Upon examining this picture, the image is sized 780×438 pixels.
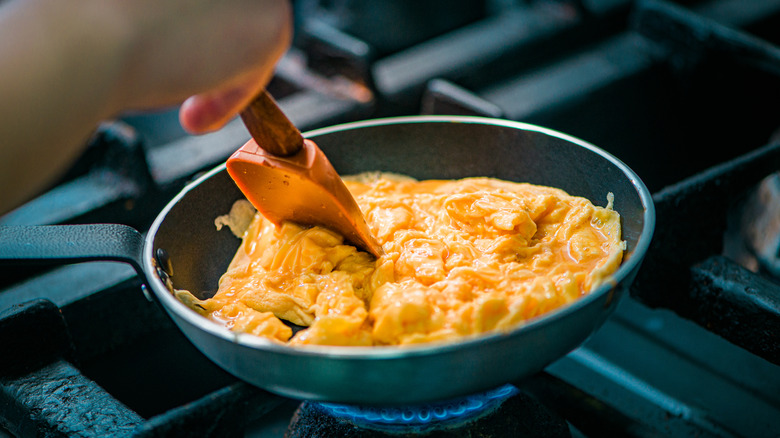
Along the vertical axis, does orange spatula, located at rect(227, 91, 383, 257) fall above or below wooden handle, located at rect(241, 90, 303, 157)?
below

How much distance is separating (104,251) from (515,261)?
77 cm

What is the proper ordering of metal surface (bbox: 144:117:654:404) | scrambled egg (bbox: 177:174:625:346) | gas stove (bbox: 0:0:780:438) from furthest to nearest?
1. gas stove (bbox: 0:0:780:438)
2. scrambled egg (bbox: 177:174:625:346)
3. metal surface (bbox: 144:117:654:404)

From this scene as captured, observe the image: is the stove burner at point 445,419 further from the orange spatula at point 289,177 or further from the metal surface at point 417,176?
the orange spatula at point 289,177

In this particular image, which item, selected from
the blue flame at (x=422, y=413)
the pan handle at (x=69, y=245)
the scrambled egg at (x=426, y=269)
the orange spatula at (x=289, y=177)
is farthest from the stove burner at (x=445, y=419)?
the pan handle at (x=69, y=245)

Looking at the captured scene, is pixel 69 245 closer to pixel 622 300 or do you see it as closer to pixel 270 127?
pixel 270 127

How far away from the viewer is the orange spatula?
3.65 ft

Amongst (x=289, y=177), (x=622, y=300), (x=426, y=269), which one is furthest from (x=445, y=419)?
(x=622, y=300)

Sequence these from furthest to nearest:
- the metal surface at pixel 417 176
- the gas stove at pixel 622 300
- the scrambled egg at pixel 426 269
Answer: the gas stove at pixel 622 300 < the scrambled egg at pixel 426 269 < the metal surface at pixel 417 176

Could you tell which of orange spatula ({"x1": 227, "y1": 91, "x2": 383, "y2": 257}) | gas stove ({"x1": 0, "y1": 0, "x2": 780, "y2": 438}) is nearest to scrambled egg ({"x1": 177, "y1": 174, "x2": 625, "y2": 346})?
Result: orange spatula ({"x1": 227, "y1": 91, "x2": 383, "y2": 257})

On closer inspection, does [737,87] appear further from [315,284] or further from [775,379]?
[315,284]

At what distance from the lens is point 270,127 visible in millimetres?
1109

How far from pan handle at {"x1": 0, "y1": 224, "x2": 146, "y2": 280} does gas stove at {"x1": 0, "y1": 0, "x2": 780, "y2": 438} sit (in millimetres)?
238

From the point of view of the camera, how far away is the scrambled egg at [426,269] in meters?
1.03

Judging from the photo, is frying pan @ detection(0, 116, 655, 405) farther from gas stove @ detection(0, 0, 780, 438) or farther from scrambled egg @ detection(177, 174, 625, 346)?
gas stove @ detection(0, 0, 780, 438)
